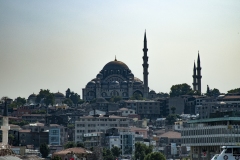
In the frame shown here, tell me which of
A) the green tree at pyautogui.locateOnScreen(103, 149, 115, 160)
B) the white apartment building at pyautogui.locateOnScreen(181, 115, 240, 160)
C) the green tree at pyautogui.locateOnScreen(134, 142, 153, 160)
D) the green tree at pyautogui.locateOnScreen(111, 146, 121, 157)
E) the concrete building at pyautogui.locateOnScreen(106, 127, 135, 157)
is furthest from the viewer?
the concrete building at pyautogui.locateOnScreen(106, 127, 135, 157)

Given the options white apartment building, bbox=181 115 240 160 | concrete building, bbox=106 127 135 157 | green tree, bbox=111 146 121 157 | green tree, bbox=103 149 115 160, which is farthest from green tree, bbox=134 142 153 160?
white apartment building, bbox=181 115 240 160

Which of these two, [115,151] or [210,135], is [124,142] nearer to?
[115,151]

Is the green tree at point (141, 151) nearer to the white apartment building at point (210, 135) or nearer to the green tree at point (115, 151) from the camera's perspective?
the green tree at point (115, 151)

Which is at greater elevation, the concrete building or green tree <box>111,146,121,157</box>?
the concrete building

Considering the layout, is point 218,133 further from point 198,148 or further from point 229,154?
point 229,154

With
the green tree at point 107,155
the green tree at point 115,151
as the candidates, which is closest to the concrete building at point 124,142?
the green tree at point 115,151

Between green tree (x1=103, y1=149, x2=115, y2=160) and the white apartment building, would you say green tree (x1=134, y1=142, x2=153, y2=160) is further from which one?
the white apartment building

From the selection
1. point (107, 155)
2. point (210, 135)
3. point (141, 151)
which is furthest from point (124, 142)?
point (210, 135)

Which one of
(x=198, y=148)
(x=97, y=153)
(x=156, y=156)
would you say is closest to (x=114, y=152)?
(x=97, y=153)
